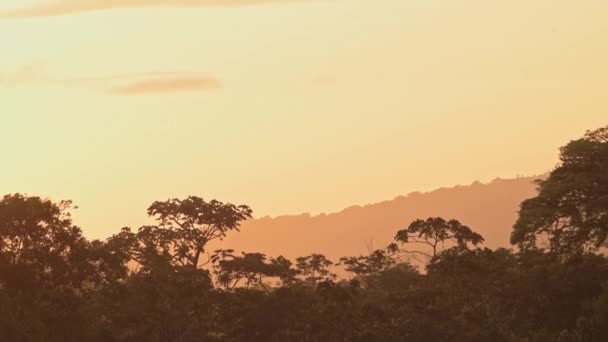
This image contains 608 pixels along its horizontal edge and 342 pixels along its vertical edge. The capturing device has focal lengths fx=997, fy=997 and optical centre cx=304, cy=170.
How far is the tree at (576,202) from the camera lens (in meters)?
63.5

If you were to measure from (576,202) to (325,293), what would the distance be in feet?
68.2

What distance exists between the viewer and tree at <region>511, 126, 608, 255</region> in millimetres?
63500

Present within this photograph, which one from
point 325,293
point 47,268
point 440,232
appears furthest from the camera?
point 440,232

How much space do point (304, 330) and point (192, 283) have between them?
9.32 meters

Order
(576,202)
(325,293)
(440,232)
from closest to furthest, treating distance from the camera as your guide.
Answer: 1. (576,202)
2. (325,293)
3. (440,232)

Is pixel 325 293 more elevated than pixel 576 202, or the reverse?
pixel 576 202

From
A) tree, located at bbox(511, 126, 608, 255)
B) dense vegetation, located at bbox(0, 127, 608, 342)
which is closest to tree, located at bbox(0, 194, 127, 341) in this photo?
dense vegetation, located at bbox(0, 127, 608, 342)

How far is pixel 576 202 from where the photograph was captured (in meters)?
64.3

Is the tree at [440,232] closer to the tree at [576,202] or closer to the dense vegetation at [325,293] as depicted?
the dense vegetation at [325,293]

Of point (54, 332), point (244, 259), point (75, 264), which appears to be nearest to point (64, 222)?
point (75, 264)

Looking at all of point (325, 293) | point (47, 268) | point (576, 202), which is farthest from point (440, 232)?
point (47, 268)

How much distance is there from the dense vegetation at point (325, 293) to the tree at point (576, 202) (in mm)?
79

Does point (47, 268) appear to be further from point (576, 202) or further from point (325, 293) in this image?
point (576, 202)

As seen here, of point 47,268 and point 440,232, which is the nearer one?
point 47,268
